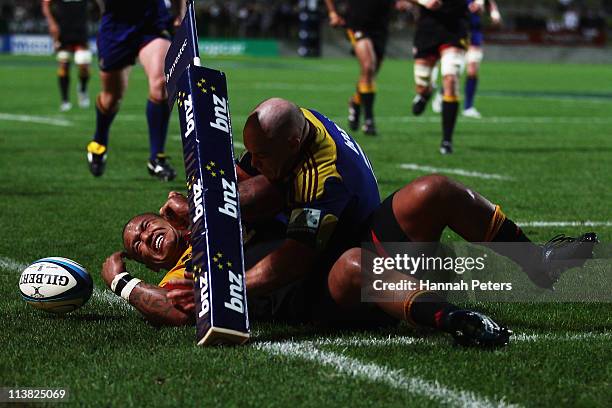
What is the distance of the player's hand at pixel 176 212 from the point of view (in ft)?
15.4

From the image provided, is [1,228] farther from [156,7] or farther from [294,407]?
[294,407]

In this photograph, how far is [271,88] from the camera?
71.8ft

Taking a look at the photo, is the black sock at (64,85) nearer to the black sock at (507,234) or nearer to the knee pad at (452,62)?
the knee pad at (452,62)

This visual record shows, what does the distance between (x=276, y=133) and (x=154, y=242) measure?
980mm

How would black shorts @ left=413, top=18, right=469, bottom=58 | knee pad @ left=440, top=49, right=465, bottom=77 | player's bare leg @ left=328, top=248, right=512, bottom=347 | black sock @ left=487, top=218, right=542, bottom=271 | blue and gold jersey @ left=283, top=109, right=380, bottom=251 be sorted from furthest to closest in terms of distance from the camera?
black shorts @ left=413, top=18, right=469, bottom=58 < knee pad @ left=440, top=49, right=465, bottom=77 < black sock @ left=487, top=218, right=542, bottom=271 < blue and gold jersey @ left=283, top=109, right=380, bottom=251 < player's bare leg @ left=328, top=248, right=512, bottom=347

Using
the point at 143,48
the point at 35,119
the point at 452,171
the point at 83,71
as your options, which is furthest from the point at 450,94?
the point at 83,71

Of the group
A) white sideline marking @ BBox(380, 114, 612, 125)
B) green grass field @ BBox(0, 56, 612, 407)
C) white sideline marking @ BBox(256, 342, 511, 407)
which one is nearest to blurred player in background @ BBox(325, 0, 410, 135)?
green grass field @ BBox(0, 56, 612, 407)

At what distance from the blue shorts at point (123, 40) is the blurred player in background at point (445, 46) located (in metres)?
2.97

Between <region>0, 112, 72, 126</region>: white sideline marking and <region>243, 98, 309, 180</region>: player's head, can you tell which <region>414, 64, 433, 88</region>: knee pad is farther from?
<region>243, 98, 309, 180</region>: player's head

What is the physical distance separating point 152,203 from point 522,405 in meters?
4.78

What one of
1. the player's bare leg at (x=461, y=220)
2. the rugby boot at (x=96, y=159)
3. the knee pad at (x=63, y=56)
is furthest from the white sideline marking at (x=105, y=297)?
the knee pad at (x=63, y=56)

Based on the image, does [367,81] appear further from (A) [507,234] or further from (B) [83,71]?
(A) [507,234]

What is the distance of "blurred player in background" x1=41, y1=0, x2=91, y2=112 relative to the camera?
1703 centimetres

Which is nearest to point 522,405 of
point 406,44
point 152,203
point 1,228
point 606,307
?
point 606,307
